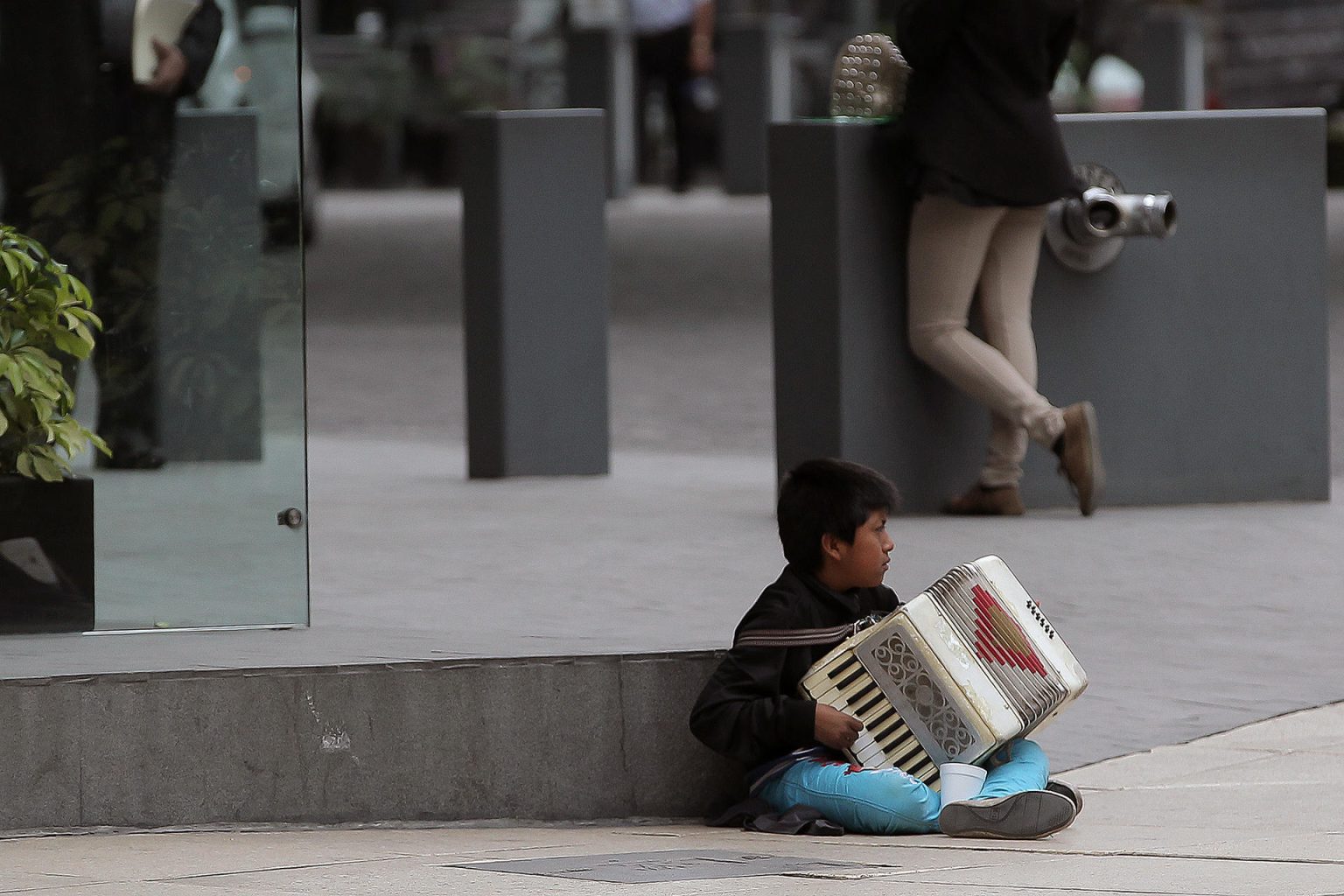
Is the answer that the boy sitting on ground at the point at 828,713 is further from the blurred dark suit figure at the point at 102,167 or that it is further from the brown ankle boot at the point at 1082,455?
the brown ankle boot at the point at 1082,455

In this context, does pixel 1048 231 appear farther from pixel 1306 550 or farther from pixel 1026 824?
pixel 1026 824

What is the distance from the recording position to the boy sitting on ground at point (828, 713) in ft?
16.6

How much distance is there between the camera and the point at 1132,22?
116 ft

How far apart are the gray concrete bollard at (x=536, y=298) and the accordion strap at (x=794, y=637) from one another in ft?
16.2

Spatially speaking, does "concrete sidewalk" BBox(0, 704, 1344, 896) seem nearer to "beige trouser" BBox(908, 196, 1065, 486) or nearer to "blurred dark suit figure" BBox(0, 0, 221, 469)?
"blurred dark suit figure" BBox(0, 0, 221, 469)

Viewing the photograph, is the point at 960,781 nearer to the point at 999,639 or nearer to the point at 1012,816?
the point at 1012,816

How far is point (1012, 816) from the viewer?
4988mm

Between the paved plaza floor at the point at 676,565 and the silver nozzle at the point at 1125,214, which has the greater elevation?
the silver nozzle at the point at 1125,214

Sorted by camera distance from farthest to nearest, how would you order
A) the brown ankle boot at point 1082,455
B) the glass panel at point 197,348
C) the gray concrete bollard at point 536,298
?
the gray concrete bollard at point 536,298 → the brown ankle boot at point 1082,455 → the glass panel at point 197,348

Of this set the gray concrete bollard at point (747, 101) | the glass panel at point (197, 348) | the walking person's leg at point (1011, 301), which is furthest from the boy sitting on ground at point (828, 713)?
the gray concrete bollard at point (747, 101)

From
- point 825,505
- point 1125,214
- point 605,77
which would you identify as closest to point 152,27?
point 825,505

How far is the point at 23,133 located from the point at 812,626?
245cm

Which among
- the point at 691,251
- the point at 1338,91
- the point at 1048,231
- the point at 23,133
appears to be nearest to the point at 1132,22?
the point at 1338,91

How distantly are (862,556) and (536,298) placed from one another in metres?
5.05
